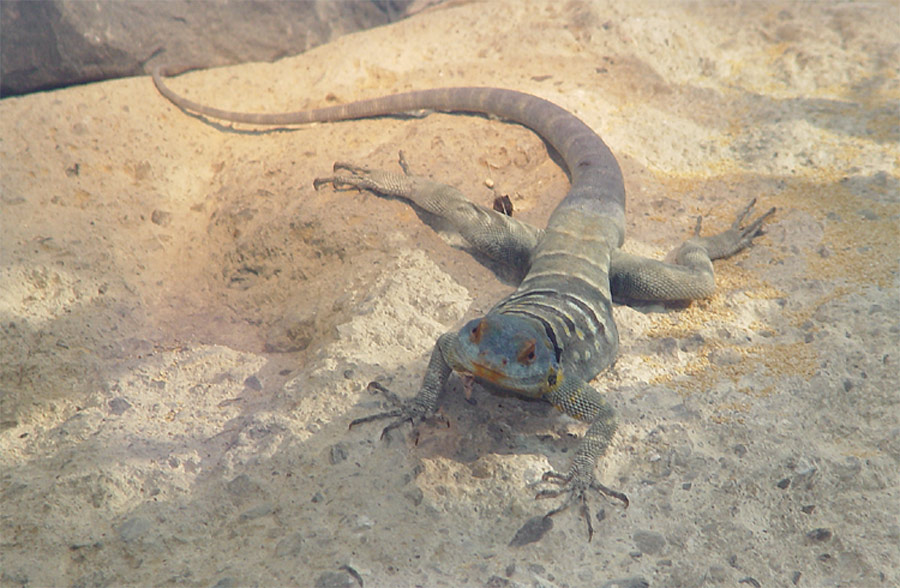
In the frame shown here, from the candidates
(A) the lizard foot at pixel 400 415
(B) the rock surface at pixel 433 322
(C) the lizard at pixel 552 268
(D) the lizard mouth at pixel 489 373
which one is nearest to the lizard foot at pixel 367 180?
(C) the lizard at pixel 552 268

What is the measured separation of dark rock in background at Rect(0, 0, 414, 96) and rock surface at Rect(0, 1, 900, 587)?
0.33 m

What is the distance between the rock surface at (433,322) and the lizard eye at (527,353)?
1.79 feet

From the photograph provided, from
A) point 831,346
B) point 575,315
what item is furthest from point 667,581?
point 831,346

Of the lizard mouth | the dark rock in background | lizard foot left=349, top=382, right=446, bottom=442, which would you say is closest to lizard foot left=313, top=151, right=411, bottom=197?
lizard foot left=349, top=382, right=446, bottom=442

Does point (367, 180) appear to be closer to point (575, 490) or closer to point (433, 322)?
point (433, 322)

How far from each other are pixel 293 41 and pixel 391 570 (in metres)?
6.12

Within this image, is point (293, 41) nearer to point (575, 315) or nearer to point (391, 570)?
point (575, 315)

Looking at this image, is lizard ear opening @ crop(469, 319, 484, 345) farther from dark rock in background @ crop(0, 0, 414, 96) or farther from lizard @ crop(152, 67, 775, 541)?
dark rock in background @ crop(0, 0, 414, 96)

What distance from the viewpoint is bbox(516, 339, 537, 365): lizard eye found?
283cm

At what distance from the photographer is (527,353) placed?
2836 millimetres

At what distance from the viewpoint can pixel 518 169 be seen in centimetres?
549

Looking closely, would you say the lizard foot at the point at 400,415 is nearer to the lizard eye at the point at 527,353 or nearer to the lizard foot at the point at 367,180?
the lizard eye at the point at 527,353

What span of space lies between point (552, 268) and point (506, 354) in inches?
56.6

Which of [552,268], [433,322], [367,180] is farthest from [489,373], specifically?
[367,180]
